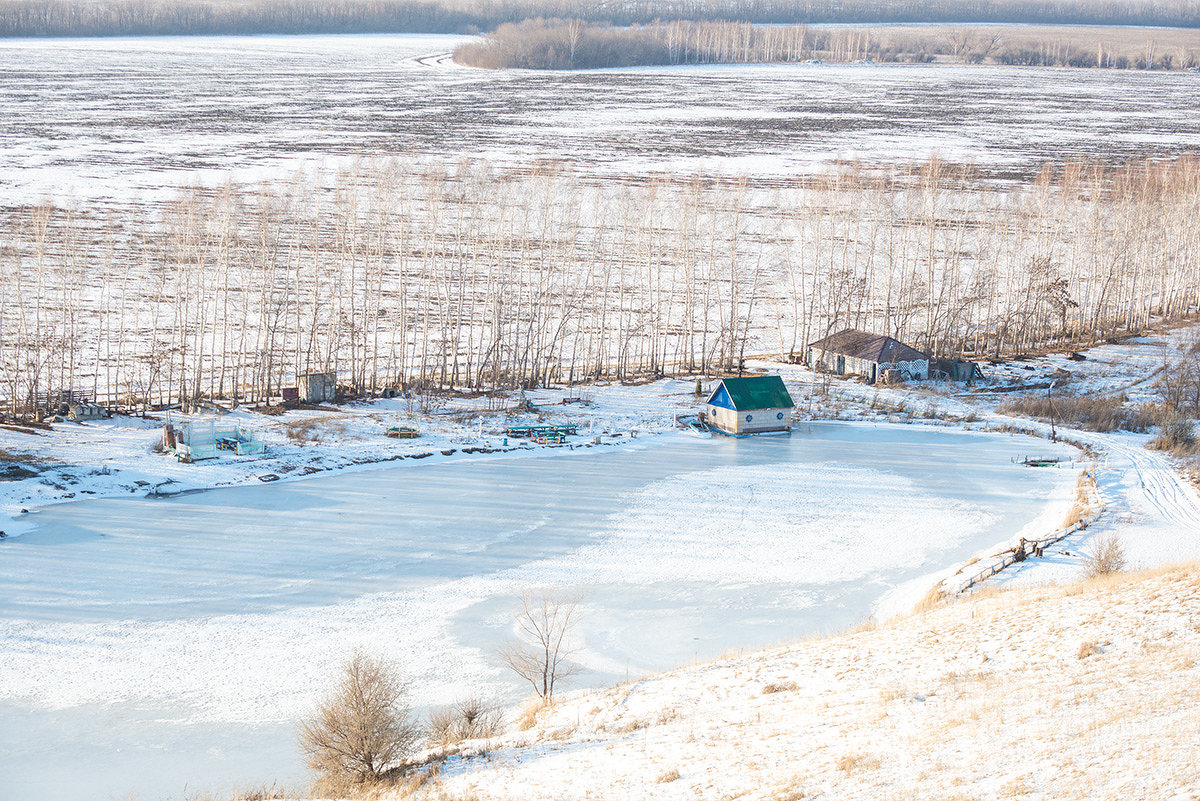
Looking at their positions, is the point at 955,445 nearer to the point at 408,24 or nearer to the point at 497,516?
the point at 497,516

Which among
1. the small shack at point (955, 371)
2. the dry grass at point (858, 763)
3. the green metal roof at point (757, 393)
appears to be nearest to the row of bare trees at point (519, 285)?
the small shack at point (955, 371)

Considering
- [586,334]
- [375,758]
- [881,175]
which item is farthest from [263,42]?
[375,758]

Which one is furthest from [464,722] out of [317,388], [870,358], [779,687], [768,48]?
[768,48]

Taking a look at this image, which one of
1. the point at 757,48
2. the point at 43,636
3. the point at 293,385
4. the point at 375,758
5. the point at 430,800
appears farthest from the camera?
the point at 757,48

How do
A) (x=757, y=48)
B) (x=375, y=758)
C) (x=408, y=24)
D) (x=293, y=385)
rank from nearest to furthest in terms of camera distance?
(x=375, y=758) < (x=293, y=385) < (x=757, y=48) < (x=408, y=24)

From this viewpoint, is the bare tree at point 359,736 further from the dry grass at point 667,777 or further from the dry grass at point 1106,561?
the dry grass at point 1106,561
